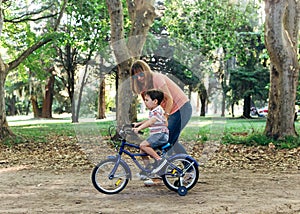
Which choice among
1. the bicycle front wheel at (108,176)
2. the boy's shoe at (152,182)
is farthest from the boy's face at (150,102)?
the boy's shoe at (152,182)

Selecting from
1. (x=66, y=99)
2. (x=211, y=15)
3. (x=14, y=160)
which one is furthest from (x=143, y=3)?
(x=66, y=99)

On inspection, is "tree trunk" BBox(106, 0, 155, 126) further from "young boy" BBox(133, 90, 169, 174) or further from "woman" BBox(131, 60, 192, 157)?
"young boy" BBox(133, 90, 169, 174)

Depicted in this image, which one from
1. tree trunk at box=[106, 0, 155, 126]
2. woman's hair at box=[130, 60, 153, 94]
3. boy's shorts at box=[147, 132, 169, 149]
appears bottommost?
boy's shorts at box=[147, 132, 169, 149]

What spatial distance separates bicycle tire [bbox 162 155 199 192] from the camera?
561cm

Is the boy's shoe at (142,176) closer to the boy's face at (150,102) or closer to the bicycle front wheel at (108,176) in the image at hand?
the bicycle front wheel at (108,176)

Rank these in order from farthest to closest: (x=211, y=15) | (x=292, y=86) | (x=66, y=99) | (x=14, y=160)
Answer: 1. (x=66, y=99)
2. (x=211, y=15)
3. (x=292, y=86)
4. (x=14, y=160)

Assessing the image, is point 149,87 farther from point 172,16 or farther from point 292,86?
point 172,16

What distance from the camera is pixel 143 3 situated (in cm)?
1109

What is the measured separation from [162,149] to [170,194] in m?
0.63

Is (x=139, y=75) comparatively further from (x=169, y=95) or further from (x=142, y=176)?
(x=142, y=176)

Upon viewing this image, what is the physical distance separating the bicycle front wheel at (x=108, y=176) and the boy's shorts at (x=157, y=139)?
0.50 metres

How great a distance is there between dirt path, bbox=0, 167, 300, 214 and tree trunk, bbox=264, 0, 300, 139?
153 inches

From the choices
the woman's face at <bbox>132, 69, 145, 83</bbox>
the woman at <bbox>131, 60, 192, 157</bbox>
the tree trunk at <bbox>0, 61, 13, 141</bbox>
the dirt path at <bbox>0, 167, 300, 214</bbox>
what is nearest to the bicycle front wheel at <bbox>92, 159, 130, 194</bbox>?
the dirt path at <bbox>0, 167, 300, 214</bbox>

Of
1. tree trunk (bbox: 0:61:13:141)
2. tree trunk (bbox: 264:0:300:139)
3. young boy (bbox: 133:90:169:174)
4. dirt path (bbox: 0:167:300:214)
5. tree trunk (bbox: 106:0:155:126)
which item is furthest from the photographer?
tree trunk (bbox: 0:61:13:141)
